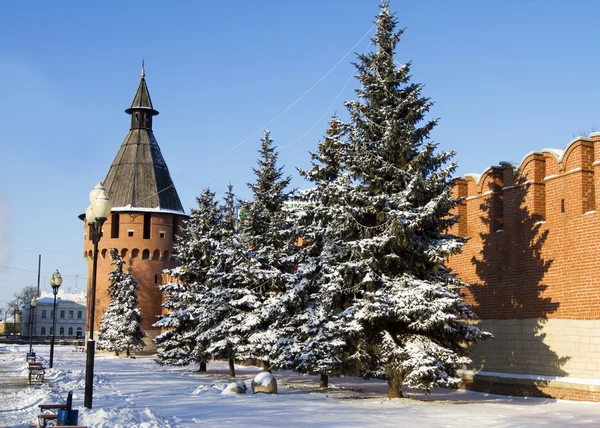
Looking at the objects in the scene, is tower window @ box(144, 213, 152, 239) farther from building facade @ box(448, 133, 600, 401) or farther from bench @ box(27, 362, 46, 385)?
building facade @ box(448, 133, 600, 401)

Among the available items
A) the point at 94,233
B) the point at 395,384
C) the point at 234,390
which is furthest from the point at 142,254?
the point at 94,233

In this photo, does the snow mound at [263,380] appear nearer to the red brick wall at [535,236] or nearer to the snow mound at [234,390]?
the snow mound at [234,390]

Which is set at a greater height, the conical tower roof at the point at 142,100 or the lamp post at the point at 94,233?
the conical tower roof at the point at 142,100

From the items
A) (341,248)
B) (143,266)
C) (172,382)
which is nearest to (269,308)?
(172,382)

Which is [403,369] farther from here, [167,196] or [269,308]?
[167,196]

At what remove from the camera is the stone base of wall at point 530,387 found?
1783 centimetres

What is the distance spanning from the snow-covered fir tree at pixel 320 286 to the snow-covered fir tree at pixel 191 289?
7.15 metres

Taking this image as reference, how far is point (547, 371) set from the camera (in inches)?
757

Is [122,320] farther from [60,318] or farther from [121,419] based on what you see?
[60,318]

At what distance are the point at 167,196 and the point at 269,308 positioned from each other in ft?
126

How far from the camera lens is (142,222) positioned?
57875mm

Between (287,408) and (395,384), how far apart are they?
10.6 ft

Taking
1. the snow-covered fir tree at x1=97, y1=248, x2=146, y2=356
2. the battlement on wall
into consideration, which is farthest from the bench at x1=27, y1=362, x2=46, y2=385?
the snow-covered fir tree at x1=97, y1=248, x2=146, y2=356

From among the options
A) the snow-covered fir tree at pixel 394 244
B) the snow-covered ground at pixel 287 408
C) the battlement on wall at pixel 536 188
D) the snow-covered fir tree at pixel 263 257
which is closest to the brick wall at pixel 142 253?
the snow-covered fir tree at pixel 263 257
